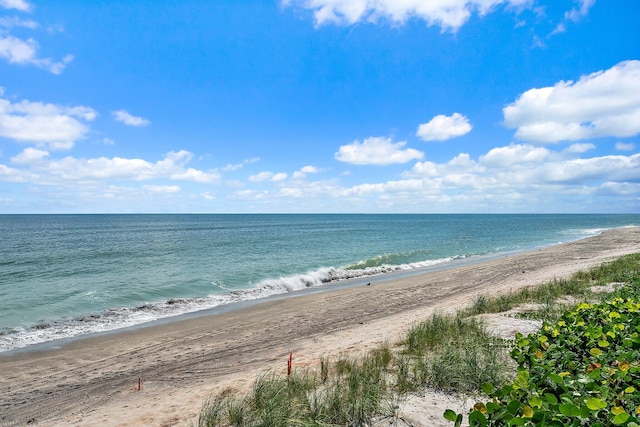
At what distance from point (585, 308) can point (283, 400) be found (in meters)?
4.84

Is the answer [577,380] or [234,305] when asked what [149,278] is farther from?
[577,380]

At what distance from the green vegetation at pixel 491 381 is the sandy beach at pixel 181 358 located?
84 centimetres

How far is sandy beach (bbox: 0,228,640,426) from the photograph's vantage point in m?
7.97

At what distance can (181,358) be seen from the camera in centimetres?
1135

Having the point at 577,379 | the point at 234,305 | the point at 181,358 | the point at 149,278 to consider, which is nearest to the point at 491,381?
the point at 577,379

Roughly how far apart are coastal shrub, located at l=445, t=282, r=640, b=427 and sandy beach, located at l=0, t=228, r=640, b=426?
5.98 ft

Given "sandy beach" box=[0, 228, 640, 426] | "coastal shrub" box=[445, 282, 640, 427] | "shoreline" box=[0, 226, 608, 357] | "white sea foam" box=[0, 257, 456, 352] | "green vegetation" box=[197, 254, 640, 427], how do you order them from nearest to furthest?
1. "coastal shrub" box=[445, 282, 640, 427]
2. "green vegetation" box=[197, 254, 640, 427]
3. "sandy beach" box=[0, 228, 640, 426]
4. "shoreline" box=[0, 226, 608, 357]
5. "white sea foam" box=[0, 257, 456, 352]

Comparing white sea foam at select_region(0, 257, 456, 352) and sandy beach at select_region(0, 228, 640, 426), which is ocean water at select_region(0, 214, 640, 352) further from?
sandy beach at select_region(0, 228, 640, 426)

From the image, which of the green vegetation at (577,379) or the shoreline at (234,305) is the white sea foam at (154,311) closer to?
the shoreline at (234,305)

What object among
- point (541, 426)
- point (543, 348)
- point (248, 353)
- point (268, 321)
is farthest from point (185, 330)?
point (541, 426)

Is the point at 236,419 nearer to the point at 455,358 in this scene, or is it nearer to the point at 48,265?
the point at 455,358

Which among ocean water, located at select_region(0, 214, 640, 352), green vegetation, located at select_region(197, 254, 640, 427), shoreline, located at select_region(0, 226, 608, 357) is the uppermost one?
green vegetation, located at select_region(197, 254, 640, 427)

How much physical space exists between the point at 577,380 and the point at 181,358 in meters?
11.1

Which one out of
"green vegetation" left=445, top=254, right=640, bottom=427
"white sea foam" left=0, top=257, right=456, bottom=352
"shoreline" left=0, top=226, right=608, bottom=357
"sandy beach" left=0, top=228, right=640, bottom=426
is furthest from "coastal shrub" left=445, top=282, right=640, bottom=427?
"white sea foam" left=0, top=257, right=456, bottom=352
